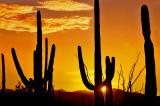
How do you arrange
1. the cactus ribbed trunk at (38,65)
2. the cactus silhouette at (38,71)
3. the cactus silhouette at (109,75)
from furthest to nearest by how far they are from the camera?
the cactus ribbed trunk at (38,65) → the cactus silhouette at (38,71) → the cactus silhouette at (109,75)

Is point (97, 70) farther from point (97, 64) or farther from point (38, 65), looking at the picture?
point (38, 65)

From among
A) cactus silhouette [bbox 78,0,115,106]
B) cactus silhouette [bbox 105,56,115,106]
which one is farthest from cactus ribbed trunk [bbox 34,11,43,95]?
cactus silhouette [bbox 105,56,115,106]

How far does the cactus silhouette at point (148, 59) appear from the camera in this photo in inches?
306

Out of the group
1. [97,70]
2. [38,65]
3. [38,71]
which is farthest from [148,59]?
[38,65]

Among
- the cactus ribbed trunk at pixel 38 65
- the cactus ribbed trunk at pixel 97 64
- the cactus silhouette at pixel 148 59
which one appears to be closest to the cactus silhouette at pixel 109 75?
the cactus ribbed trunk at pixel 97 64

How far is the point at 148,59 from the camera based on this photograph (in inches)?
314

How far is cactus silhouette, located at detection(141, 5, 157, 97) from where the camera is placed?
7781 millimetres

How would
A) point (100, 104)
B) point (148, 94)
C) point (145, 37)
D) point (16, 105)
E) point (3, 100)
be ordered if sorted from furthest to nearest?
1. point (3, 100)
2. point (16, 105)
3. point (100, 104)
4. point (145, 37)
5. point (148, 94)

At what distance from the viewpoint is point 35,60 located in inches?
498

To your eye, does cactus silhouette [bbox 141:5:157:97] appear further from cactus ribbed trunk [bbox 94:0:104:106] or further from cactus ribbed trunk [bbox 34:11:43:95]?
cactus ribbed trunk [bbox 34:11:43:95]

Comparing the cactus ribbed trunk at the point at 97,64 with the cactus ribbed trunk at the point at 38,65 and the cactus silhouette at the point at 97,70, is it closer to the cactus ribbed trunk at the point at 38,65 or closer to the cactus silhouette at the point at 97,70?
the cactus silhouette at the point at 97,70

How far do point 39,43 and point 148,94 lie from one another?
598 centimetres

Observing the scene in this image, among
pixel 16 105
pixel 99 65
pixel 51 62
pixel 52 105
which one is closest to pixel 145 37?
pixel 99 65

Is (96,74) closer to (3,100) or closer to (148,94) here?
(148,94)
